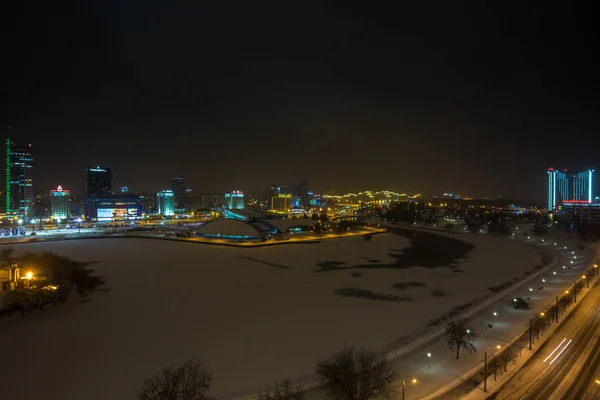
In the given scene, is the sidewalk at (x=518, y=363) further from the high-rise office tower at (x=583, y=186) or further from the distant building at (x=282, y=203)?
the distant building at (x=282, y=203)

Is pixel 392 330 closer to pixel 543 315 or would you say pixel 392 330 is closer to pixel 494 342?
pixel 494 342

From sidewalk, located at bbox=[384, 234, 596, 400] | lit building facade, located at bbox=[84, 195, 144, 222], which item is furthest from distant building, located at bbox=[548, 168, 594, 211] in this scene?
lit building facade, located at bbox=[84, 195, 144, 222]

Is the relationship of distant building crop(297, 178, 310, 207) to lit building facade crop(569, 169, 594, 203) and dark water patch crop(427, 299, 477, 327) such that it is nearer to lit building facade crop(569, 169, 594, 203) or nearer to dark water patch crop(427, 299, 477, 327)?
lit building facade crop(569, 169, 594, 203)

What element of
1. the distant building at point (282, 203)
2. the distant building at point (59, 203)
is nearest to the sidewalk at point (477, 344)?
the distant building at point (282, 203)

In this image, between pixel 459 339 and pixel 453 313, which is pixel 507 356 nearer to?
pixel 459 339

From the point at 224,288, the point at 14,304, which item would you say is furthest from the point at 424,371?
the point at 14,304

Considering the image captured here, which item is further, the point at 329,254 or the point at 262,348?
the point at 329,254
